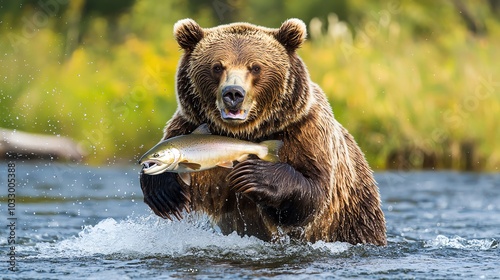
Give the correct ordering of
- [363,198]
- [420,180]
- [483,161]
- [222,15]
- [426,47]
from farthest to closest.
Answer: [222,15]
[426,47]
[483,161]
[420,180]
[363,198]

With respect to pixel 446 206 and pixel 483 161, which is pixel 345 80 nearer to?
pixel 483 161

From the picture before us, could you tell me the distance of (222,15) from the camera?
22.9 metres

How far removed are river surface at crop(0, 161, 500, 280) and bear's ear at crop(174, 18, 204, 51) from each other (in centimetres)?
118

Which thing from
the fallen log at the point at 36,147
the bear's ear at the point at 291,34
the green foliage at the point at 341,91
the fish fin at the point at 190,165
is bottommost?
the fish fin at the point at 190,165

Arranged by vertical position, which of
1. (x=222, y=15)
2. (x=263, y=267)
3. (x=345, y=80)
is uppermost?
(x=222, y=15)

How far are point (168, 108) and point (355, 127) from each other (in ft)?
9.90

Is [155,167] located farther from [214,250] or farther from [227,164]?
[214,250]

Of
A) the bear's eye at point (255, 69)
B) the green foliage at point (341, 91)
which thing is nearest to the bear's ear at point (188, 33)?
the bear's eye at point (255, 69)

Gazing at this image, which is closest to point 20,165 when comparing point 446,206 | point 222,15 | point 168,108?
point 168,108

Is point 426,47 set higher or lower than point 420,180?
higher

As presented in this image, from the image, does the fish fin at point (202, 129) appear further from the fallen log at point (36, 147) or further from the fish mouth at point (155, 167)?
the fallen log at point (36, 147)

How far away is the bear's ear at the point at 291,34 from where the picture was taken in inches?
261

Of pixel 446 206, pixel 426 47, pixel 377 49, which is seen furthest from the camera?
pixel 426 47

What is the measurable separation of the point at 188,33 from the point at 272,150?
0.98 metres
